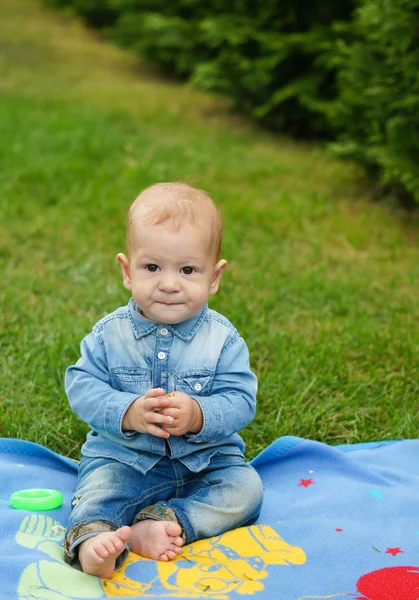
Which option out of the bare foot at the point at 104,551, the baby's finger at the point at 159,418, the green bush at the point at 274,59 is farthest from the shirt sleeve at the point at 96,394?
the green bush at the point at 274,59

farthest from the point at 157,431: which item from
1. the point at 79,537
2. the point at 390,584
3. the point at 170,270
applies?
the point at 390,584

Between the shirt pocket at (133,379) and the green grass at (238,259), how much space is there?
2.01 ft

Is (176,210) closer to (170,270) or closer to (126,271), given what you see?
(170,270)

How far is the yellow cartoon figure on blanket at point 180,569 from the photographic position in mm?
2070

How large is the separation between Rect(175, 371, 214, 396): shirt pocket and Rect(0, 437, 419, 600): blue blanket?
17.3 inches

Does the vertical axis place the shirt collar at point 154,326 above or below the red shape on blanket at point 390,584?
above

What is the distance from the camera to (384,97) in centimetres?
539

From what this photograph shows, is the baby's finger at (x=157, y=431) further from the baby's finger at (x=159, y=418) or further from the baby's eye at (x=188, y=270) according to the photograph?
the baby's eye at (x=188, y=270)

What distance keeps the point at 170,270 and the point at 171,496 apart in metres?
0.71

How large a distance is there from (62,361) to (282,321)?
3.88 ft

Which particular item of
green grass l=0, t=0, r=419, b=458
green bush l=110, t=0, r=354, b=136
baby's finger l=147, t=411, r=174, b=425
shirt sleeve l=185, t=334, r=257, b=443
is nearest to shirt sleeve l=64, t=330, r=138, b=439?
baby's finger l=147, t=411, r=174, b=425

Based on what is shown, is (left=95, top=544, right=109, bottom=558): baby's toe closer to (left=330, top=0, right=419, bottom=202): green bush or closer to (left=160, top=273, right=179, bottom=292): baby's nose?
(left=160, top=273, right=179, bottom=292): baby's nose

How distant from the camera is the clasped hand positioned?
2270 millimetres

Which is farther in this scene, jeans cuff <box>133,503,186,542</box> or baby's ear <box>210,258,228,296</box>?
baby's ear <box>210,258,228,296</box>
